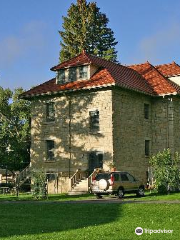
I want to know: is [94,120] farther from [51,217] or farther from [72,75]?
[51,217]

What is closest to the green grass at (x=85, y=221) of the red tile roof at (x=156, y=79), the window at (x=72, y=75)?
the window at (x=72, y=75)

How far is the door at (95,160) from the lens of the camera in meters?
35.4

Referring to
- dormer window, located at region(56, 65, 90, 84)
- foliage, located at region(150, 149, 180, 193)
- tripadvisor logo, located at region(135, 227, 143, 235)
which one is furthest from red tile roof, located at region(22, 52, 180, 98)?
tripadvisor logo, located at region(135, 227, 143, 235)

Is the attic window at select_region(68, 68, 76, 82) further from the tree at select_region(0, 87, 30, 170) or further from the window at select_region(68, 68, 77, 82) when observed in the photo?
the tree at select_region(0, 87, 30, 170)

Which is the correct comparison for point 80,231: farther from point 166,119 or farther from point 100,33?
point 100,33

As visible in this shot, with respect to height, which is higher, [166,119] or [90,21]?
[90,21]

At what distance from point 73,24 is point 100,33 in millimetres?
3969

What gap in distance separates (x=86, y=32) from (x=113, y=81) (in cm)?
3093

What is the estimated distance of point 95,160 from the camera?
3569cm

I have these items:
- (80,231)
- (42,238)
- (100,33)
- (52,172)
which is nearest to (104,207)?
(80,231)

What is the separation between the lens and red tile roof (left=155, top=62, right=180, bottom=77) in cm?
4183

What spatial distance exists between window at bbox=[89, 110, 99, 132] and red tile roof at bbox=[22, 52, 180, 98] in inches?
83.9

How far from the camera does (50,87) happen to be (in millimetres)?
38938

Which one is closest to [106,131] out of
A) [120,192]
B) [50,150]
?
[50,150]
